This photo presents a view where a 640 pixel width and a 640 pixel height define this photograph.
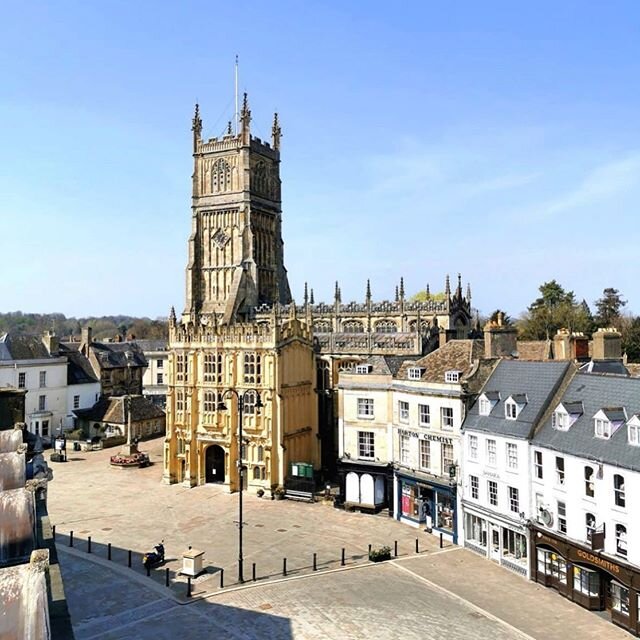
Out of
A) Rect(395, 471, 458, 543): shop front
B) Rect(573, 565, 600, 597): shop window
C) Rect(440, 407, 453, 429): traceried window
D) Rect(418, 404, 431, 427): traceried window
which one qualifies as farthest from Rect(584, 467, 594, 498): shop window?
Rect(418, 404, 431, 427): traceried window

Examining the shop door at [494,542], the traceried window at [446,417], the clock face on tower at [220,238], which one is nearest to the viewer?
the shop door at [494,542]

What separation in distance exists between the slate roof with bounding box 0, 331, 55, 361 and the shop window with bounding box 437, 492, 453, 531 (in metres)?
46.3

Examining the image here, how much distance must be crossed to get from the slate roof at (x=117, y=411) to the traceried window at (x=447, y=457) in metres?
38.6

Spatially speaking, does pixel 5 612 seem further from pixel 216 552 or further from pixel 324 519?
pixel 324 519

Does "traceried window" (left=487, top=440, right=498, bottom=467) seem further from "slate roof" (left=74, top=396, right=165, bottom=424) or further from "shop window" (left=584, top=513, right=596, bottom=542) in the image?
"slate roof" (left=74, top=396, right=165, bottom=424)

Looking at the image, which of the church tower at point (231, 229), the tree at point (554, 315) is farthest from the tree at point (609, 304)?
the church tower at point (231, 229)

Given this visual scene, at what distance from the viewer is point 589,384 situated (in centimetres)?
2928

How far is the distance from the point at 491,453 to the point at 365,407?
994 cm

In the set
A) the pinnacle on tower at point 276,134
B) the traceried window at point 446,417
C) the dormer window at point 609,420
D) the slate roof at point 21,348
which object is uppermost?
the pinnacle on tower at point 276,134

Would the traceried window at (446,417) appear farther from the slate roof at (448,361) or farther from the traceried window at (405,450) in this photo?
the traceried window at (405,450)

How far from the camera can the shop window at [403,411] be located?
37625 mm

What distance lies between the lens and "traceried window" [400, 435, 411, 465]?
37.1 metres

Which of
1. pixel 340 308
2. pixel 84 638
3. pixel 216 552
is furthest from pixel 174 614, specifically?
pixel 340 308

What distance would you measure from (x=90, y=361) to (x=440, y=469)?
49.7 meters
